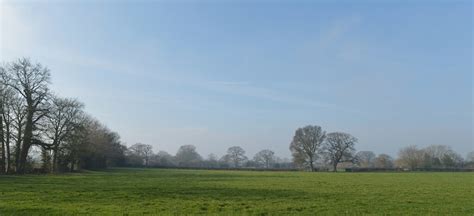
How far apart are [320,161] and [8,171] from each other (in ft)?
281

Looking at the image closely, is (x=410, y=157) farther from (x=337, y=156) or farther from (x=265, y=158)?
(x=265, y=158)

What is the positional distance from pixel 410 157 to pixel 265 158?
2768 inches

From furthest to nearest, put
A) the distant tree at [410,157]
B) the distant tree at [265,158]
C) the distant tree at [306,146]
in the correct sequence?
the distant tree at [265,158] < the distant tree at [410,157] < the distant tree at [306,146]

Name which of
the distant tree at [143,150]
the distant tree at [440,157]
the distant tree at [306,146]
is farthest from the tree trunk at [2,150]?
the distant tree at [440,157]

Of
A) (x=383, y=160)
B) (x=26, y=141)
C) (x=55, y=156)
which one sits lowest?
(x=383, y=160)

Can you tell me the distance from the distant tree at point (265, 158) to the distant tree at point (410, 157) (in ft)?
196

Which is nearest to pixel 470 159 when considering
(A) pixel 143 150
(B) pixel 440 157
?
(B) pixel 440 157

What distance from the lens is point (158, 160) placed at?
175 metres

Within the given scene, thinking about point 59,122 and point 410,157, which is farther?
point 410,157

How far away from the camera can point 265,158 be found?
7667 inches

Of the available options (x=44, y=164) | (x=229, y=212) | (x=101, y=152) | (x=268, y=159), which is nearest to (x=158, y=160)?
(x=268, y=159)

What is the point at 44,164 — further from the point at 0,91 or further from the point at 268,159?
the point at 268,159

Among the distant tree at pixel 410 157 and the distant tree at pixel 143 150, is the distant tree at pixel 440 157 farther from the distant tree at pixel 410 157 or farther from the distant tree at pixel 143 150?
the distant tree at pixel 143 150

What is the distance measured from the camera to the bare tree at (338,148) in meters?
121
